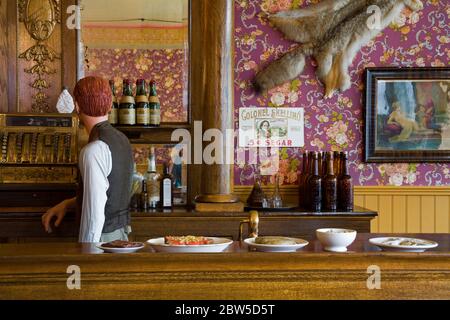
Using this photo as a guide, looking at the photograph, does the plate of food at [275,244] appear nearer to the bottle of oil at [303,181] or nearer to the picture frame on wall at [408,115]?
the bottle of oil at [303,181]

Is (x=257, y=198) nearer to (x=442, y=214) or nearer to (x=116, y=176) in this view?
(x=442, y=214)

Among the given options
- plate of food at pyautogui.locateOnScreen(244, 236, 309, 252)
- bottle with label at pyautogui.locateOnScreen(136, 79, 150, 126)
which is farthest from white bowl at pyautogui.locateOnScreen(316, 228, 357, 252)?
bottle with label at pyautogui.locateOnScreen(136, 79, 150, 126)

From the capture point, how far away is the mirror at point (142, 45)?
4418 millimetres

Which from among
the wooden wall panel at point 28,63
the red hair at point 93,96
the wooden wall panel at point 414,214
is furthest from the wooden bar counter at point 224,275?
the wooden wall panel at point 414,214

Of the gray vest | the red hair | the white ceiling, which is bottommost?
the gray vest

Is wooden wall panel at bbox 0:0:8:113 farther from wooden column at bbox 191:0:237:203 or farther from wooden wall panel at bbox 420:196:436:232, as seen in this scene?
wooden wall panel at bbox 420:196:436:232

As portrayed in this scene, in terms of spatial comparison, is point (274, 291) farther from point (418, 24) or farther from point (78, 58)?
point (418, 24)

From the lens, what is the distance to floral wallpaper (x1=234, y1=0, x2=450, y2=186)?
4.65m

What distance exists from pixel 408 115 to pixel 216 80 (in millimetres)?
1603

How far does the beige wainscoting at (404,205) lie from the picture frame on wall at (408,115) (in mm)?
246

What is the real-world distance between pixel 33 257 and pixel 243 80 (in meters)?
2.99

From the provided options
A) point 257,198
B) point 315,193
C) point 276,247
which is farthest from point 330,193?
point 276,247

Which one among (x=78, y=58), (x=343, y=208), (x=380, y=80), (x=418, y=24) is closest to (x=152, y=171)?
(x=78, y=58)

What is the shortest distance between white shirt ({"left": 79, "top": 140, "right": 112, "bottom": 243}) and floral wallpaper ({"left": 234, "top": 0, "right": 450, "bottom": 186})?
2083mm
